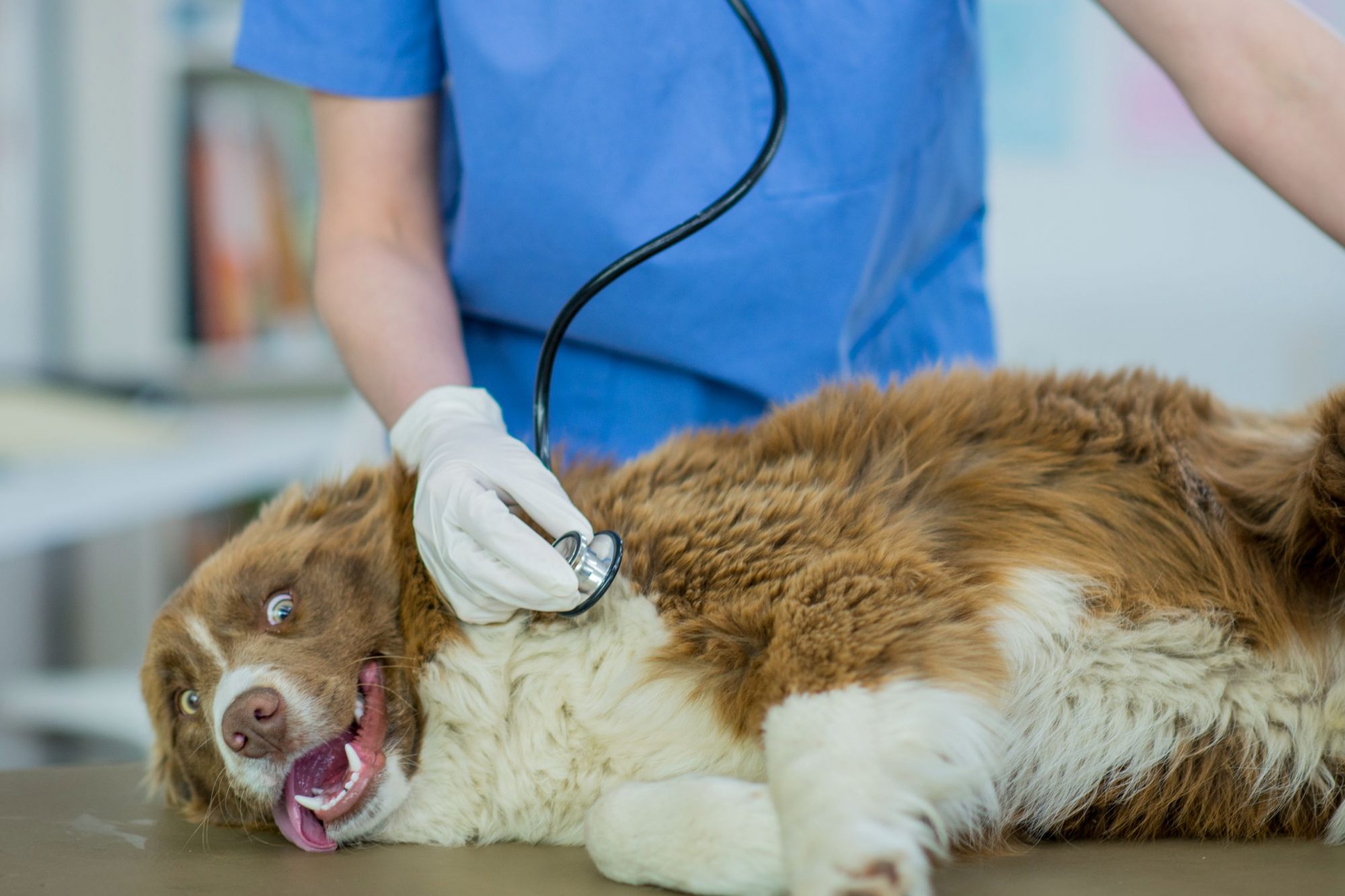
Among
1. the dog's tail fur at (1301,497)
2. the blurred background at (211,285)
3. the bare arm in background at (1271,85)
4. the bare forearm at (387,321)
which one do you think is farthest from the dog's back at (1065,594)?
the blurred background at (211,285)

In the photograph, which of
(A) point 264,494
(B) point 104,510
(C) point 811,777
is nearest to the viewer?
(C) point 811,777

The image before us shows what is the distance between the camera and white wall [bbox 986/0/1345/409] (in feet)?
14.5

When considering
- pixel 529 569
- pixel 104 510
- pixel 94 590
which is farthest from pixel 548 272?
pixel 94 590

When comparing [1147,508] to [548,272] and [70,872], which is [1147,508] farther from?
[70,872]

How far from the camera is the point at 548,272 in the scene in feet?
5.49

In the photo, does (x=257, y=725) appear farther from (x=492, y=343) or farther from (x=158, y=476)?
(x=158, y=476)

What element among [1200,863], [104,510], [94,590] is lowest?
[94,590]

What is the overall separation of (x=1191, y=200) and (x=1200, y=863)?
387cm

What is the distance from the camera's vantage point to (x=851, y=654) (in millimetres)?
1141

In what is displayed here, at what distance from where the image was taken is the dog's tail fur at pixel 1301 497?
1249mm

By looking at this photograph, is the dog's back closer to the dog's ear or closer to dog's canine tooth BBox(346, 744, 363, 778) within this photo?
dog's canine tooth BBox(346, 744, 363, 778)

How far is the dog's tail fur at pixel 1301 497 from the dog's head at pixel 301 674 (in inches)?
35.0

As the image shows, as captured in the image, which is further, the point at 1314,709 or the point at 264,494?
the point at 264,494

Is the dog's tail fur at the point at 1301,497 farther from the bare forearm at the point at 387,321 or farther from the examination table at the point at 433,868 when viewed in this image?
the bare forearm at the point at 387,321
